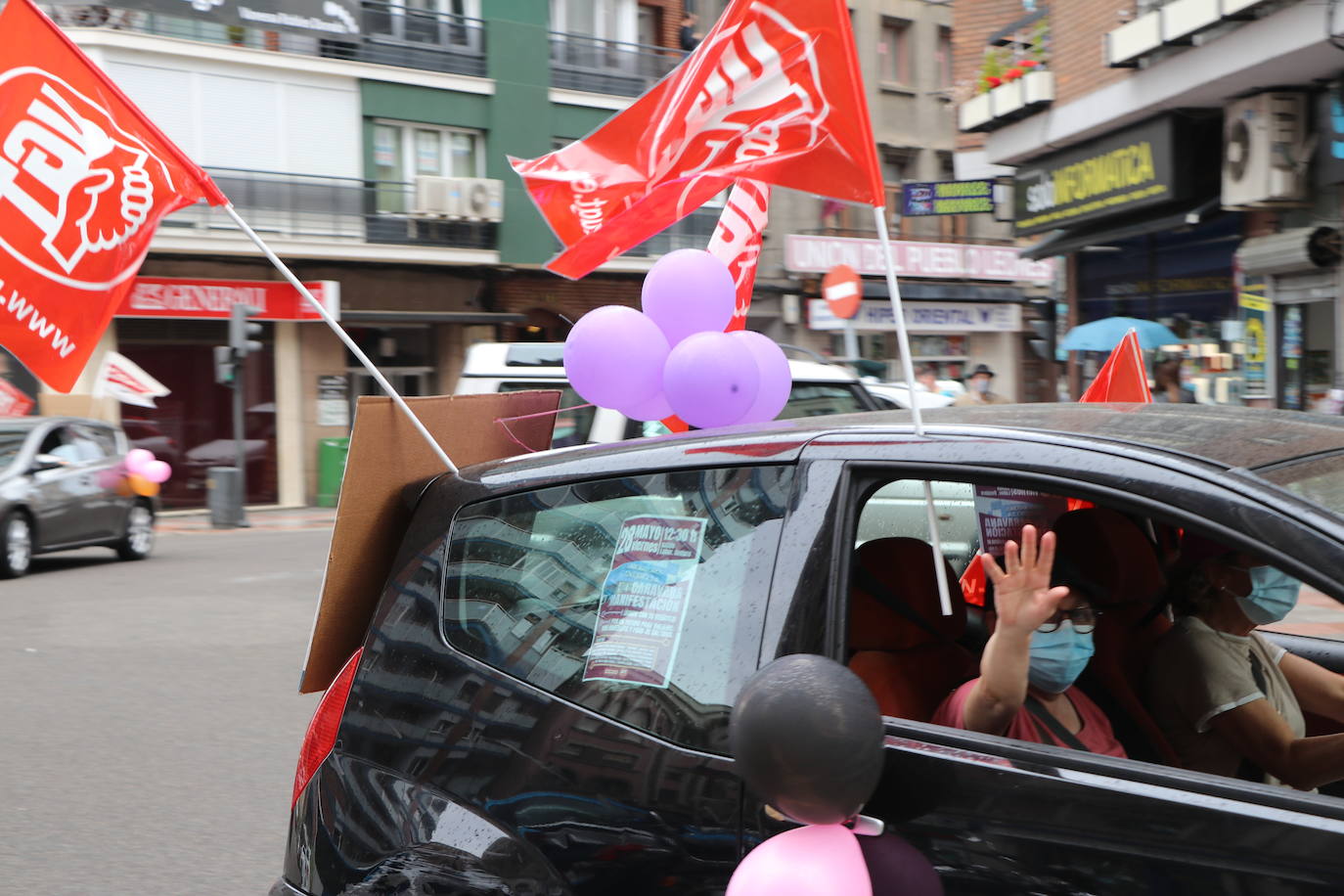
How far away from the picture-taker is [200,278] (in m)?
24.5

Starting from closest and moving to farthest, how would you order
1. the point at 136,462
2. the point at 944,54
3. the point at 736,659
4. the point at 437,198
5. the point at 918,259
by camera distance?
the point at 736,659, the point at 136,462, the point at 437,198, the point at 918,259, the point at 944,54

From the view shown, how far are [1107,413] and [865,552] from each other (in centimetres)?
51

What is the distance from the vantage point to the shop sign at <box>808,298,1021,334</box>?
3309 centimetres

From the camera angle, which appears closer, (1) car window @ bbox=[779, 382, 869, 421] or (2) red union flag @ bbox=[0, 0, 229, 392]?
(2) red union flag @ bbox=[0, 0, 229, 392]

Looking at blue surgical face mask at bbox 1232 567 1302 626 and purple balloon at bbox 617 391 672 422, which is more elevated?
purple balloon at bbox 617 391 672 422

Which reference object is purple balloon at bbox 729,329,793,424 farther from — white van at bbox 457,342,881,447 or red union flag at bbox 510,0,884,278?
white van at bbox 457,342,881,447

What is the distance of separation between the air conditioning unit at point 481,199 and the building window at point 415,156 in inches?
20.8

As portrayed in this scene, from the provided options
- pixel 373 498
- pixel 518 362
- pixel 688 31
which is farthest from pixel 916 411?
pixel 688 31

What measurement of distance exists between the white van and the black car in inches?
181

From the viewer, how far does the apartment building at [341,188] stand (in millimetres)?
24016

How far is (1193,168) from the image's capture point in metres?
15.4

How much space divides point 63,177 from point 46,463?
41.5 feet

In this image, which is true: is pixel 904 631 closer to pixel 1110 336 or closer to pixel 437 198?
pixel 1110 336

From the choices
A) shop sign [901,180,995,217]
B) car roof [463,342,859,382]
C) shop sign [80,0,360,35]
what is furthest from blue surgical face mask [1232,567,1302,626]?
shop sign [80,0,360,35]
